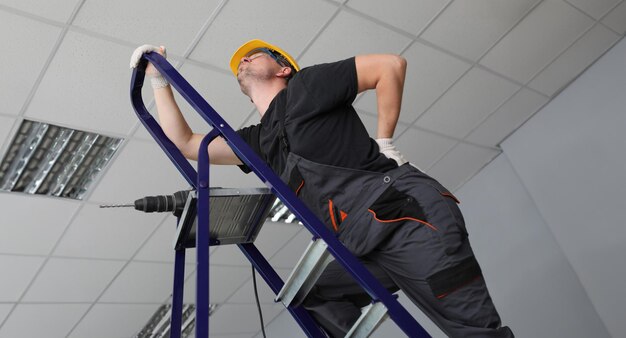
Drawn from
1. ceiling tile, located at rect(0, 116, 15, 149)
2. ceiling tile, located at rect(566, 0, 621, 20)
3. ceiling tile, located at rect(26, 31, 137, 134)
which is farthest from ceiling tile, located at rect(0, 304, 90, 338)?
ceiling tile, located at rect(566, 0, 621, 20)

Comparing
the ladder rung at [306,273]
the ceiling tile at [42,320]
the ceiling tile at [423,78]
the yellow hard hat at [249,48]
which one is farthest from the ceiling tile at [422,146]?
the ladder rung at [306,273]

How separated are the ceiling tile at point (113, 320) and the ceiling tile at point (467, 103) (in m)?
2.52

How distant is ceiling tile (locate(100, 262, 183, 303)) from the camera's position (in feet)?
14.0

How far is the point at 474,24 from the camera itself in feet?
11.6

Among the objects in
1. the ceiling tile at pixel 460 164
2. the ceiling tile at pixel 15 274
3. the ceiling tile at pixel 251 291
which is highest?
the ceiling tile at pixel 15 274

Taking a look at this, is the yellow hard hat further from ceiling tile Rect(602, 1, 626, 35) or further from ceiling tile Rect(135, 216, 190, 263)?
ceiling tile Rect(602, 1, 626, 35)

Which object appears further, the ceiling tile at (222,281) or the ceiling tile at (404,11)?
the ceiling tile at (222,281)

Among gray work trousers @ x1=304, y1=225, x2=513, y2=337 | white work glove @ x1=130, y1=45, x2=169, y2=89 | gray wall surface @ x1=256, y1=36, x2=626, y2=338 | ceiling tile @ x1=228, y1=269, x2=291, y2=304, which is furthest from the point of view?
ceiling tile @ x1=228, y1=269, x2=291, y2=304

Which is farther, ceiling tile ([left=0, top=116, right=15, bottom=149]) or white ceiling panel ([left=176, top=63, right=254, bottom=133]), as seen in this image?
white ceiling panel ([left=176, top=63, right=254, bottom=133])

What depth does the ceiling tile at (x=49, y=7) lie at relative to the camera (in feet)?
8.11

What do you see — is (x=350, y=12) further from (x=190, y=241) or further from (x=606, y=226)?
(x=606, y=226)

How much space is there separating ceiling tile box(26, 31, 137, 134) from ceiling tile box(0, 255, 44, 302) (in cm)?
115

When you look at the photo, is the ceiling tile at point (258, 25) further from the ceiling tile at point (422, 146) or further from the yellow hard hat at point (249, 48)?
the ceiling tile at point (422, 146)

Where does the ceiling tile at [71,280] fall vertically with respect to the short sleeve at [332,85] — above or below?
above
